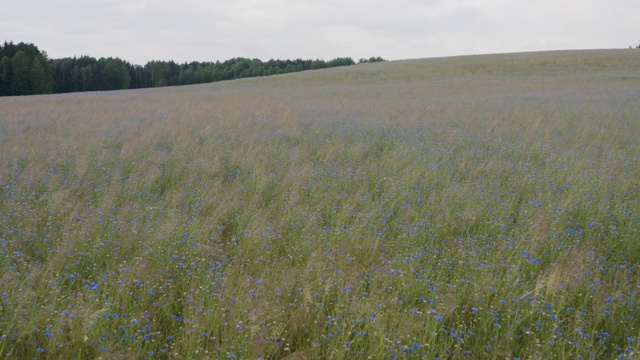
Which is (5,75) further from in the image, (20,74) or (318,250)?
(318,250)

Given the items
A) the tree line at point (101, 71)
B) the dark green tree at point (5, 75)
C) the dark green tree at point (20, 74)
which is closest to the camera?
the dark green tree at point (5, 75)

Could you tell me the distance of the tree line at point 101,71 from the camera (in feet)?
193

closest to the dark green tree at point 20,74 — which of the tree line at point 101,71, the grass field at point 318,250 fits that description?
the tree line at point 101,71

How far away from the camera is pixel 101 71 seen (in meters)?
81.4

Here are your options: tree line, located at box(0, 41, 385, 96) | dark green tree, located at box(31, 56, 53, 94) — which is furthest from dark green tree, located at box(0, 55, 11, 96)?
dark green tree, located at box(31, 56, 53, 94)

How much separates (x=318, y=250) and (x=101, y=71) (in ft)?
297

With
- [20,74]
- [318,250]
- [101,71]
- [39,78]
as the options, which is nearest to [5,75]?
[20,74]

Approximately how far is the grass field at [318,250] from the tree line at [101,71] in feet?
203

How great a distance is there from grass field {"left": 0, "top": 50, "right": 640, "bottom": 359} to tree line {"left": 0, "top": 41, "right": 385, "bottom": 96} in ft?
203

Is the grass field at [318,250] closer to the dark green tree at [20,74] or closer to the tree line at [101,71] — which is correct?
the dark green tree at [20,74]

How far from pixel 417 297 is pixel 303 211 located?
2074 millimetres

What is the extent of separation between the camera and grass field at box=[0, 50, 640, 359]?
2949 millimetres

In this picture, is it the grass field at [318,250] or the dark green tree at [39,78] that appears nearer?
the grass field at [318,250]

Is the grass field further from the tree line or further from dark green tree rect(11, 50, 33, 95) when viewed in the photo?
the tree line
